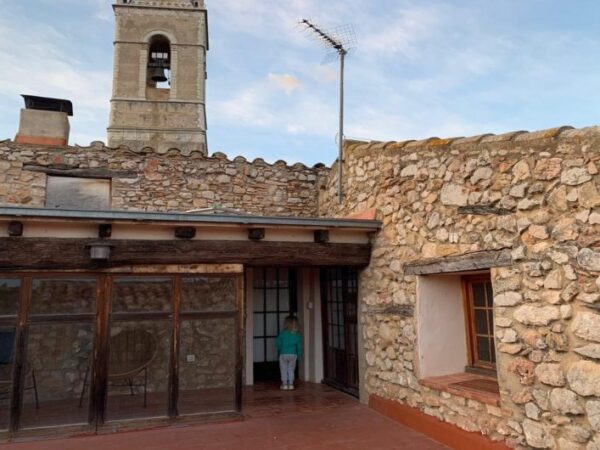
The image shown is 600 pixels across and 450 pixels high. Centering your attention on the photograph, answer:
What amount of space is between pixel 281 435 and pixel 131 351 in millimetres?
2070

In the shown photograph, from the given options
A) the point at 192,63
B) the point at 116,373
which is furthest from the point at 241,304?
the point at 192,63

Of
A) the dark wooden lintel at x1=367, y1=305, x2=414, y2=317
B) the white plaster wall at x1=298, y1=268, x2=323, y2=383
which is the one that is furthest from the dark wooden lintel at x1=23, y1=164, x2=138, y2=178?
the dark wooden lintel at x1=367, y1=305, x2=414, y2=317

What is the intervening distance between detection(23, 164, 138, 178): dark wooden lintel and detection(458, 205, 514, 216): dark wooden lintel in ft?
18.1

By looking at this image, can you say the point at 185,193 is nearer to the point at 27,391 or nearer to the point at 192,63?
the point at 27,391

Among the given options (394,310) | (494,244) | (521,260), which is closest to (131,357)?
(394,310)

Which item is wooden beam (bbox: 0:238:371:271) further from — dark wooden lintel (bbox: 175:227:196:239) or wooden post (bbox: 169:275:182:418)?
wooden post (bbox: 169:275:182:418)

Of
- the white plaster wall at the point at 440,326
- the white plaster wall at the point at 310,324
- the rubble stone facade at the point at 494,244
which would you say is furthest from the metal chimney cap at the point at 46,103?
the white plaster wall at the point at 440,326

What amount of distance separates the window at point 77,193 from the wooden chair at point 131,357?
3007 mm

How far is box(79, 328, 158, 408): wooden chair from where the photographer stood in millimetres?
5365

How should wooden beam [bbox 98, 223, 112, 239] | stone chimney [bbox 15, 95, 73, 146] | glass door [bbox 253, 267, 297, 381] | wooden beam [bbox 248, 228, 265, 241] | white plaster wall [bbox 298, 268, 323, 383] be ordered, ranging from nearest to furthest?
1. wooden beam [bbox 98, 223, 112, 239]
2. wooden beam [bbox 248, 228, 265, 241]
3. stone chimney [bbox 15, 95, 73, 146]
4. white plaster wall [bbox 298, 268, 323, 383]
5. glass door [bbox 253, 267, 297, 381]

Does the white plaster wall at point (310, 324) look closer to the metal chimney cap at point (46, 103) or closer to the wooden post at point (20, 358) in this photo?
the wooden post at point (20, 358)

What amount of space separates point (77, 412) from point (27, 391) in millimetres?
592

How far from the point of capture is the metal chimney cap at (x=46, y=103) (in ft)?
29.1

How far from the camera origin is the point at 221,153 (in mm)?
8094
